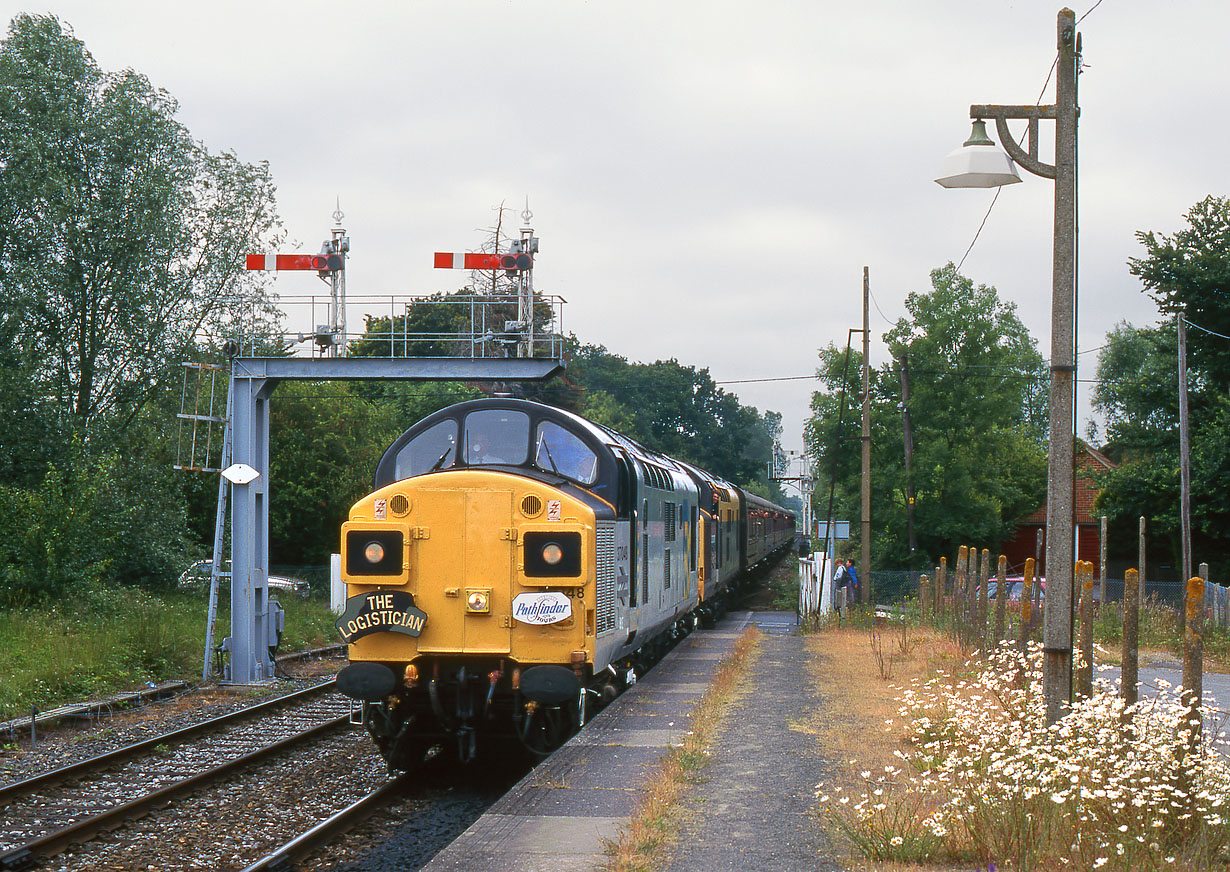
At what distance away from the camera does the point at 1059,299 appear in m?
8.28

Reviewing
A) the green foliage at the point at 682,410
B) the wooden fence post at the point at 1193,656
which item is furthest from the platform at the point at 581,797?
the green foliage at the point at 682,410

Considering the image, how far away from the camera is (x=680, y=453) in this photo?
277 feet

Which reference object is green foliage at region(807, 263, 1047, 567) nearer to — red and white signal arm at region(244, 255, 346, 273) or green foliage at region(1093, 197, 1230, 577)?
green foliage at region(1093, 197, 1230, 577)

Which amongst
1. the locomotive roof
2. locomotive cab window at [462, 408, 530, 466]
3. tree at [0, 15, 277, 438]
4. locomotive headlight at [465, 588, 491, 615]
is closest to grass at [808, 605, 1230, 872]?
locomotive headlight at [465, 588, 491, 615]

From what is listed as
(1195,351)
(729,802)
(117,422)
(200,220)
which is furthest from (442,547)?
(1195,351)

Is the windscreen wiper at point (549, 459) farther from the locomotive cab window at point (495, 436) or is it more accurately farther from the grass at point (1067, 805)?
the grass at point (1067, 805)

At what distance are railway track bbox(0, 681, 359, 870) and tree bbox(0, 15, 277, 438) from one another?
1778 cm

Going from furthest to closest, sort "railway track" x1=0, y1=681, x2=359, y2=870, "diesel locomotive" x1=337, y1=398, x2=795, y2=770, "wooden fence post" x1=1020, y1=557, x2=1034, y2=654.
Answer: "wooden fence post" x1=1020, y1=557, x2=1034, y2=654
"diesel locomotive" x1=337, y1=398, x2=795, y2=770
"railway track" x1=0, y1=681, x2=359, y2=870

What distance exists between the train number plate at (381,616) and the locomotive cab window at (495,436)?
1.63 m

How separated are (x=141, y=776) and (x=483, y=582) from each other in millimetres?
3982

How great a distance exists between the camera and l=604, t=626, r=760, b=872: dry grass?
6.77 meters

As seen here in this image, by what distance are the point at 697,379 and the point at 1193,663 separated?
271 ft

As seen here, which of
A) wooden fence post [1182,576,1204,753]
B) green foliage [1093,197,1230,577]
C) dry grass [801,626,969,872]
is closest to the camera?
wooden fence post [1182,576,1204,753]

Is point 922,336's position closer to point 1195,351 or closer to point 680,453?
point 1195,351
